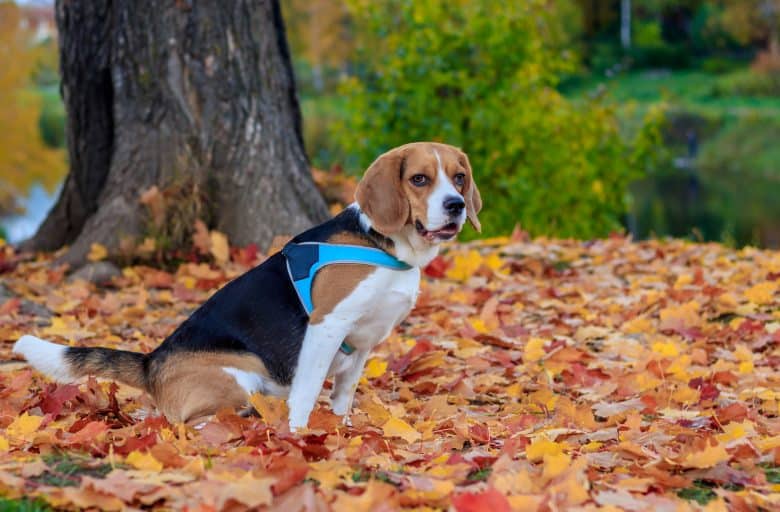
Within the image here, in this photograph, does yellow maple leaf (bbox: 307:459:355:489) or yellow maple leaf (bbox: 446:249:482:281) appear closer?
yellow maple leaf (bbox: 307:459:355:489)

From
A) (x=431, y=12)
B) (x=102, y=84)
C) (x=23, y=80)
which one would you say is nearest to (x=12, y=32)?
(x=23, y=80)

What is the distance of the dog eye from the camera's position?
159 inches

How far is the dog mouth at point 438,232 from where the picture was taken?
400 cm

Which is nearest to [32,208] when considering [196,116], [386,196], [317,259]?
[196,116]

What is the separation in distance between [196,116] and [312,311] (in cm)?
373

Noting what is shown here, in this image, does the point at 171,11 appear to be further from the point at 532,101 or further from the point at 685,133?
the point at 685,133

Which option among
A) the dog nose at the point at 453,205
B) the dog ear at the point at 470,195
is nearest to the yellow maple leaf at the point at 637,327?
the dog ear at the point at 470,195

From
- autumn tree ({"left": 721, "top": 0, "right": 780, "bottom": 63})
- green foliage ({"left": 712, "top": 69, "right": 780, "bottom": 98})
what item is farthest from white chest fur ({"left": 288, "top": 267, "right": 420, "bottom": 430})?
autumn tree ({"left": 721, "top": 0, "right": 780, "bottom": 63})

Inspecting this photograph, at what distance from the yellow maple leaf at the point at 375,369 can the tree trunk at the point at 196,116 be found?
2.52 m

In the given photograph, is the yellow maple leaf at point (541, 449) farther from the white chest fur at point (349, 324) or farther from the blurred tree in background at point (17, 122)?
the blurred tree in background at point (17, 122)

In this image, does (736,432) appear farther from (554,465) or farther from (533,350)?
(533,350)

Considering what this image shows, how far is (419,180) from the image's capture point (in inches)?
159

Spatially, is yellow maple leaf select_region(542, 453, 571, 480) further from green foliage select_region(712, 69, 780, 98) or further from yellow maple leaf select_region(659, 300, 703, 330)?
green foliage select_region(712, 69, 780, 98)

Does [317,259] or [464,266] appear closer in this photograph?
[317,259]
